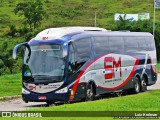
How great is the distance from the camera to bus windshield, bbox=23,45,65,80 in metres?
22.0

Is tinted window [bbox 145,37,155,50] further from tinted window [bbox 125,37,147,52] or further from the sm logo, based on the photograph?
the sm logo

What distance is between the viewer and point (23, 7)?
98875mm

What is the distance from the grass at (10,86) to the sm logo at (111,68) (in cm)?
515

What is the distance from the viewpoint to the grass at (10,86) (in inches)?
1099

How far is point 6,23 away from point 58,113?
308 ft

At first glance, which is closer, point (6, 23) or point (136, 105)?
point (136, 105)

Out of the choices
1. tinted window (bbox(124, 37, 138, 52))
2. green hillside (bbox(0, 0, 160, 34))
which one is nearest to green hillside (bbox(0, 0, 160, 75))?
green hillside (bbox(0, 0, 160, 34))

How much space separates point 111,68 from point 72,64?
370cm

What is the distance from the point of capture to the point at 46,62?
872 inches

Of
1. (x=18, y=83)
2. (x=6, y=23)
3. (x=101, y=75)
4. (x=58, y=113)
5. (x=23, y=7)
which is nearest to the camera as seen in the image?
(x=58, y=113)

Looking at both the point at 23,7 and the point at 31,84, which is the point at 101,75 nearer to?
the point at 31,84

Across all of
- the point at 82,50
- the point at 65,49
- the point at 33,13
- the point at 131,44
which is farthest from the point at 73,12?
the point at 65,49

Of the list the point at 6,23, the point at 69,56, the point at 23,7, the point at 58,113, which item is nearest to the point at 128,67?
the point at 69,56

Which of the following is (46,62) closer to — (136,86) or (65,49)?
(65,49)
